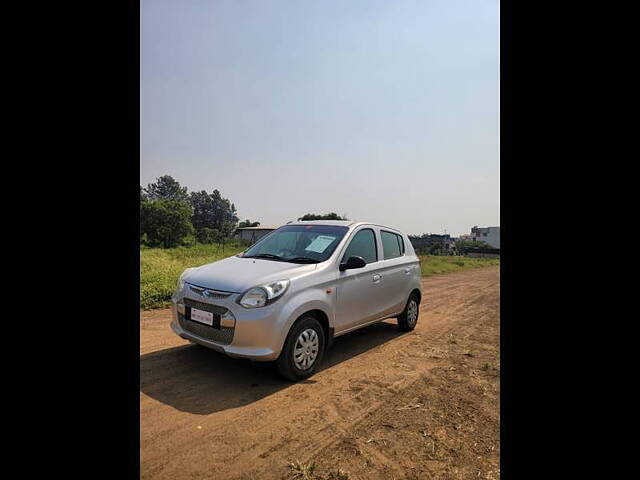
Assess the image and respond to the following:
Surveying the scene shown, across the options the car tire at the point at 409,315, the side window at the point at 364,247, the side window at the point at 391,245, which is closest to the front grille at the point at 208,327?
the side window at the point at 364,247

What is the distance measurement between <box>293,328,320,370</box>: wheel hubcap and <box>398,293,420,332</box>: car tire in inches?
91.9

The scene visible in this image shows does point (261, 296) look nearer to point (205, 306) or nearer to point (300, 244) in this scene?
point (205, 306)

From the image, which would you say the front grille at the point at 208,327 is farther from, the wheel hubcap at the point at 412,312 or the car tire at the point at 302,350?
the wheel hubcap at the point at 412,312

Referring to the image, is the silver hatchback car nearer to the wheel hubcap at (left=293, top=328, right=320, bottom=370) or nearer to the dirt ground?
the wheel hubcap at (left=293, top=328, right=320, bottom=370)

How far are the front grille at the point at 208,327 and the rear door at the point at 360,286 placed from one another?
1358mm

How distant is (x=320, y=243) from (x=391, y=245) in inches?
56.8

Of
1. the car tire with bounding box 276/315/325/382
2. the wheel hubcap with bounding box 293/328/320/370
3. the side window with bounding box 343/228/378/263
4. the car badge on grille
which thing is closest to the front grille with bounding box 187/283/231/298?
the car badge on grille

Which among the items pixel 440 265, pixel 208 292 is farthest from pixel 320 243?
pixel 440 265

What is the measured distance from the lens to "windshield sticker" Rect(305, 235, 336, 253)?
4.79m

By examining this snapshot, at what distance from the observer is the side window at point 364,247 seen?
4.96m
